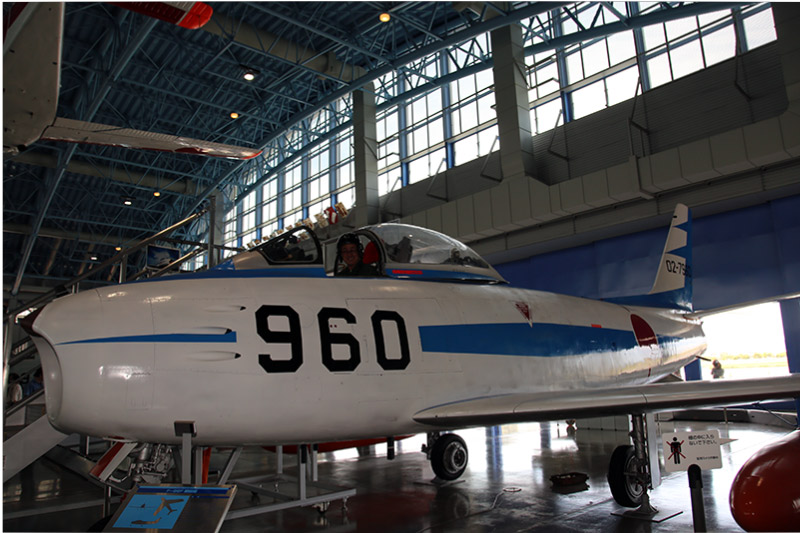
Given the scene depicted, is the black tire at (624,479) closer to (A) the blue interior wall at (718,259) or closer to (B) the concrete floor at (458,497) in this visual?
(B) the concrete floor at (458,497)

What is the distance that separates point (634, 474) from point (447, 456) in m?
2.73

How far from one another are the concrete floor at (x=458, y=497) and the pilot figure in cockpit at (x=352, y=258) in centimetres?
249

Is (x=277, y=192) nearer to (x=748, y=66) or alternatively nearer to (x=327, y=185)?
(x=327, y=185)

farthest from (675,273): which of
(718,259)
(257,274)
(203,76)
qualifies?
(203,76)

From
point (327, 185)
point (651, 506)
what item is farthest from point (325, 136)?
point (651, 506)

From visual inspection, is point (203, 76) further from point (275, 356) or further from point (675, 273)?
point (275, 356)

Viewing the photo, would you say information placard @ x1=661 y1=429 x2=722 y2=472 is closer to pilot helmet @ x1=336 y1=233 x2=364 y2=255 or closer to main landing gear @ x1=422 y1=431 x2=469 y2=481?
pilot helmet @ x1=336 y1=233 x2=364 y2=255

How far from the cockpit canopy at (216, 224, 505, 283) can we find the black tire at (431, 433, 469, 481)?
324 cm

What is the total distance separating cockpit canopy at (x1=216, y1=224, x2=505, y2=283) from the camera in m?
4.54

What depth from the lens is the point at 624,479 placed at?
5.53 m

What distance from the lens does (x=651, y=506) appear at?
17.9 feet

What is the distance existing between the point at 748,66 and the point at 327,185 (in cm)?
1951

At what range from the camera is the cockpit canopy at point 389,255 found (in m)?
4.54

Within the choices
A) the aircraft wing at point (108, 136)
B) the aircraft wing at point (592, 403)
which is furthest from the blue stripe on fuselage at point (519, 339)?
the aircraft wing at point (108, 136)
